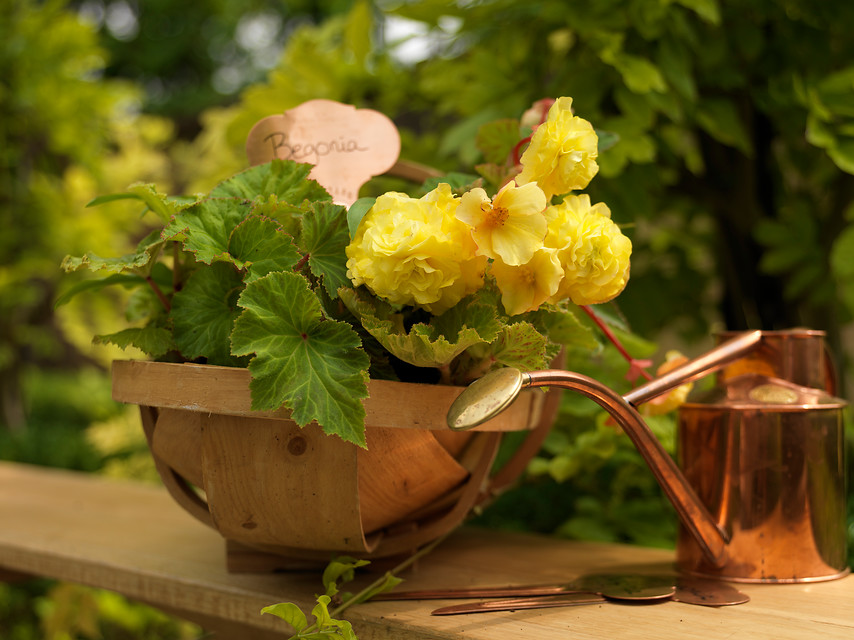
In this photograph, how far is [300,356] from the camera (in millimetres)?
464

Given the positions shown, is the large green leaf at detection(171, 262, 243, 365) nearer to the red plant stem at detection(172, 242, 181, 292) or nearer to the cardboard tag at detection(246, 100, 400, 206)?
the red plant stem at detection(172, 242, 181, 292)

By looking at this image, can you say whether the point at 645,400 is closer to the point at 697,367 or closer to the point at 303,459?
the point at 697,367

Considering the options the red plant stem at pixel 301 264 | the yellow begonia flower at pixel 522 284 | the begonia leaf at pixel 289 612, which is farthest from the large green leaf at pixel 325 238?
the begonia leaf at pixel 289 612

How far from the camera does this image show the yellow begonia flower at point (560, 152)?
1.59 ft

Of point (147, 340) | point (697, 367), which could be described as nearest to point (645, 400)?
point (697, 367)

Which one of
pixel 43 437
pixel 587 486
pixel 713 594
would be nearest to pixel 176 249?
pixel 713 594

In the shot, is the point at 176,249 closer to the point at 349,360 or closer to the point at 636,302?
the point at 349,360

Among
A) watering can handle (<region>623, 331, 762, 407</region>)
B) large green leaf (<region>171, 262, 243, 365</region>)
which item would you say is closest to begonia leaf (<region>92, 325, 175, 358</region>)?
large green leaf (<region>171, 262, 243, 365</region>)

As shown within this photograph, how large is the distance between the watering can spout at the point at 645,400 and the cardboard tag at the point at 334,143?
26cm

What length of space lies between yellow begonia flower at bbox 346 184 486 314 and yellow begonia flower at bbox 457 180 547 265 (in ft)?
0.05

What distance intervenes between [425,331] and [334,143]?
0.84 ft

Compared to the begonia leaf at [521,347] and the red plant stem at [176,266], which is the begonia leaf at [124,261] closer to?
the red plant stem at [176,266]

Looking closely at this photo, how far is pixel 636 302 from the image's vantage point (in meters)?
1.09

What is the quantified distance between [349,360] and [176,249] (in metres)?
0.20
